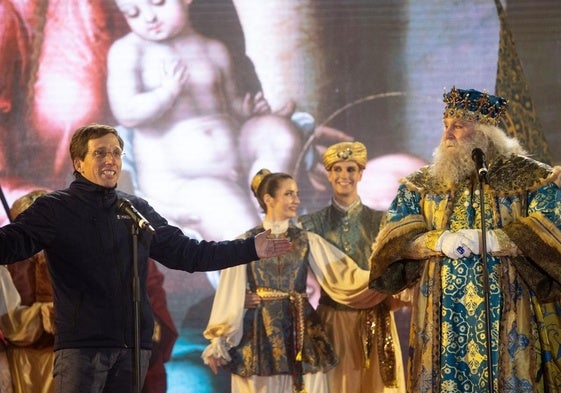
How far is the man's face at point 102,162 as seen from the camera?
4320 millimetres

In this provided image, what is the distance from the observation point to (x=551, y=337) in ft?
16.5

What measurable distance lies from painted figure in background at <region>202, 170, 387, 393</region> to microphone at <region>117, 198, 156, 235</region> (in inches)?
89.2

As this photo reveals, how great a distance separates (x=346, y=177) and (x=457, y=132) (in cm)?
143

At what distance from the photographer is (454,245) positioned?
4.95 m

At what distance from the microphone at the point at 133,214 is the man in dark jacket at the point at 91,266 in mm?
10

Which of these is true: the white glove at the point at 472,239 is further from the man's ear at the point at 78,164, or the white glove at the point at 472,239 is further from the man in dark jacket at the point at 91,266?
the man's ear at the point at 78,164

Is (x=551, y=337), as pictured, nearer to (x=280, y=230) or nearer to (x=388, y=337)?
(x=388, y=337)

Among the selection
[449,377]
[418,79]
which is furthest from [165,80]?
[449,377]

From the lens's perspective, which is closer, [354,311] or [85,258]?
[85,258]

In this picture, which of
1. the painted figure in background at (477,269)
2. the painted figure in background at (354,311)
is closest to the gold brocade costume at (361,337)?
the painted figure in background at (354,311)

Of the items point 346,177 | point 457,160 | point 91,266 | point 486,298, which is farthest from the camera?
point 346,177

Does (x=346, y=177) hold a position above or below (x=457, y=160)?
above

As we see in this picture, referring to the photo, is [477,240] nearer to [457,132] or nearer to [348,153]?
[457,132]

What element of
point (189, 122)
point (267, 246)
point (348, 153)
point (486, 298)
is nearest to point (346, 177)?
point (348, 153)
